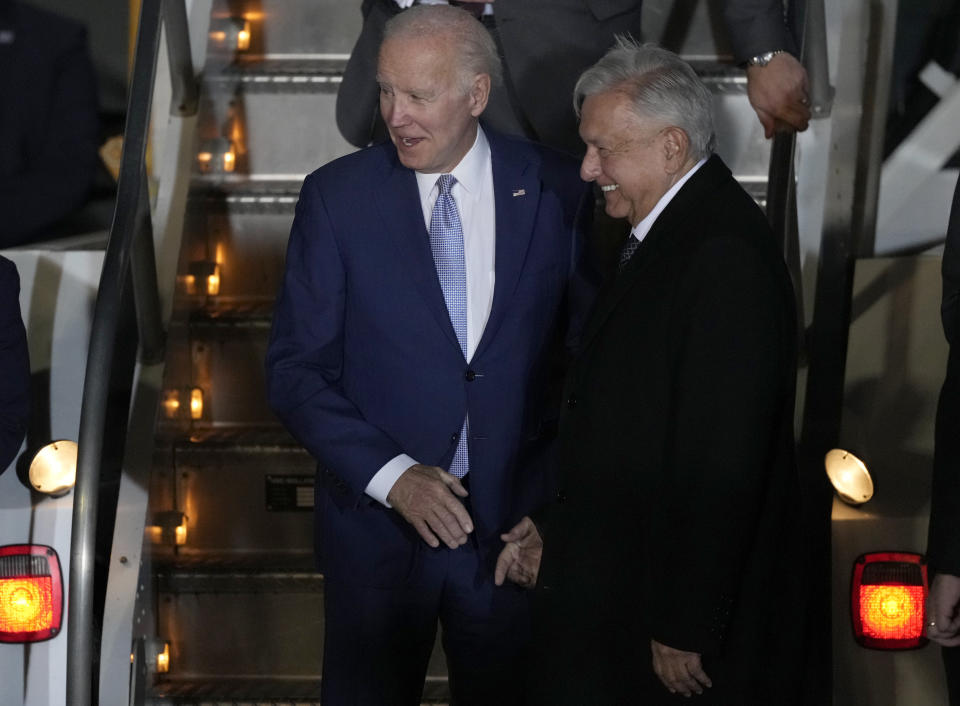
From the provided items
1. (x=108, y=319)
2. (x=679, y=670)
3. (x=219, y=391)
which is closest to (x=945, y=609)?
(x=679, y=670)

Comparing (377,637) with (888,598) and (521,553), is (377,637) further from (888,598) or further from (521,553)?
(888,598)

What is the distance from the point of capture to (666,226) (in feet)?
7.00

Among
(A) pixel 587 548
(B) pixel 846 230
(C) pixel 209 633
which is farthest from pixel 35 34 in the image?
(A) pixel 587 548

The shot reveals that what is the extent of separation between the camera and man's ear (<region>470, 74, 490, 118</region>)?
2416 mm

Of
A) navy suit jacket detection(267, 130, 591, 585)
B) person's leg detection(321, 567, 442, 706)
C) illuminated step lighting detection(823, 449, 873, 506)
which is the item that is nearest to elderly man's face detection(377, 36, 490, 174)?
navy suit jacket detection(267, 130, 591, 585)

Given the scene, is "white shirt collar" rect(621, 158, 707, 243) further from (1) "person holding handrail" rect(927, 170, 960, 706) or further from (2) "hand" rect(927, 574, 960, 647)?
(2) "hand" rect(927, 574, 960, 647)

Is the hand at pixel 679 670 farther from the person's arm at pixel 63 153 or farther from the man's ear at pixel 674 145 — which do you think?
the person's arm at pixel 63 153

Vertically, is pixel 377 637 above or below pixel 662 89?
below

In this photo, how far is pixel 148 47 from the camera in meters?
2.86

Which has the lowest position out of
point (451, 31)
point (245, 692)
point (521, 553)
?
point (245, 692)

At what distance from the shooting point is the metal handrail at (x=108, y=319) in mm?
2545

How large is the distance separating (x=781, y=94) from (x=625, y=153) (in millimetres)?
762

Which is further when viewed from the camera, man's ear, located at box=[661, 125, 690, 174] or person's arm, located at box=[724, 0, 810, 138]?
person's arm, located at box=[724, 0, 810, 138]

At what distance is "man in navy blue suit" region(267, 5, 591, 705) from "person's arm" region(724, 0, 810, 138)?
1.78 feet
